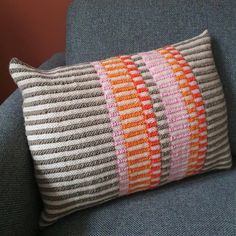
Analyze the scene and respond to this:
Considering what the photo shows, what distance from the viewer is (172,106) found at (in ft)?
2.51

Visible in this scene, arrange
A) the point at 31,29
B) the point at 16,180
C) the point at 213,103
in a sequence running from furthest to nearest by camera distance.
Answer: the point at 31,29, the point at 213,103, the point at 16,180

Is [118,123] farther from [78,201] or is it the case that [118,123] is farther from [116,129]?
[78,201]

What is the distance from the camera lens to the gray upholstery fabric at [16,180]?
0.64 metres

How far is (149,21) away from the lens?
908 mm

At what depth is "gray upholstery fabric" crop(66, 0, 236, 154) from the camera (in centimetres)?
90

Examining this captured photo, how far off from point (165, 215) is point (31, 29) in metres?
0.84

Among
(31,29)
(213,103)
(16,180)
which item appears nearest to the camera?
(16,180)

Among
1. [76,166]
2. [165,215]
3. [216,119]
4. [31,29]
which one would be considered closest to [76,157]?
[76,166]

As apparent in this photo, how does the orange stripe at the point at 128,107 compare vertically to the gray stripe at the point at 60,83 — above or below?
below

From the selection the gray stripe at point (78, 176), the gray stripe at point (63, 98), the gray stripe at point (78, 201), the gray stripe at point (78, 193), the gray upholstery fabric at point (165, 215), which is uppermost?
the gray stripe at point (63, 98)

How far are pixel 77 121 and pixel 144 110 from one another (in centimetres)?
16

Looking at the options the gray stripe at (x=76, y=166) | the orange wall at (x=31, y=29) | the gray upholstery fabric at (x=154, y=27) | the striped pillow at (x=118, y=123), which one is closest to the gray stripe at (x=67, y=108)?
the striped pillow at (x=118, y=123)

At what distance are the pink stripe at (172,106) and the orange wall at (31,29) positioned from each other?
1.81ft

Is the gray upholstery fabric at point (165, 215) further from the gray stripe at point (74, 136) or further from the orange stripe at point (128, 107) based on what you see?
the gray stripe at point (74, 136)
